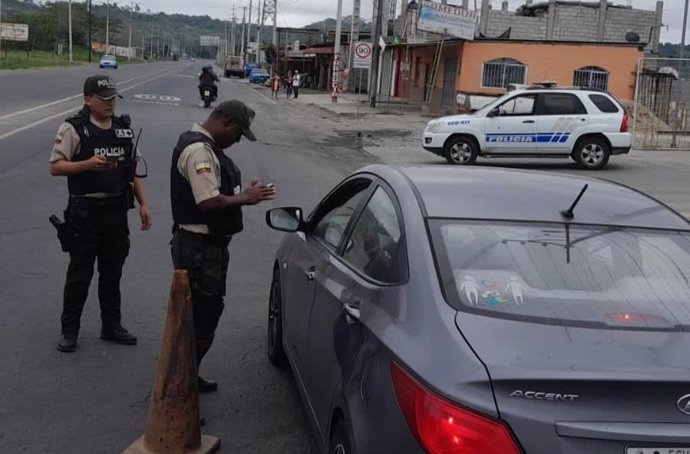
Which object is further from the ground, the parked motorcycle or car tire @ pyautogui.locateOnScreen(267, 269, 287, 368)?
the parked motorcycle

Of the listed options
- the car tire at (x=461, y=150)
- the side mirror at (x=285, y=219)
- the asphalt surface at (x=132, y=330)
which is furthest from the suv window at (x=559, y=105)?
the side mirror at (x=285, y=219)

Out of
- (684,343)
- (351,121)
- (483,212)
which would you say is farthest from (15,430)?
(351,121)

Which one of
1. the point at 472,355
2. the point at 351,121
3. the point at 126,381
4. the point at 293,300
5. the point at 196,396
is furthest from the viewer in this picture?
the point at 351,121

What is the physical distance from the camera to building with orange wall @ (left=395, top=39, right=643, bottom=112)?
33188 millimetres

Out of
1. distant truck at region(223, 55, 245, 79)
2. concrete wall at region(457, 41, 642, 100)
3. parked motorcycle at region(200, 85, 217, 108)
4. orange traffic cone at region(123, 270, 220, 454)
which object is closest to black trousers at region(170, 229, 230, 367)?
orange traffic cone at region(123, 270, 220, 454)

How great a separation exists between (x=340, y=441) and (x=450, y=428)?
2.83 ft

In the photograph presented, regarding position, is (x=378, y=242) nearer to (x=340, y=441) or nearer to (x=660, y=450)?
(x=340, y=441)

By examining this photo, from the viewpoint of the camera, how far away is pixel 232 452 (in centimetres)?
433

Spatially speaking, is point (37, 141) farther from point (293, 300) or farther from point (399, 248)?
point (399, 248)

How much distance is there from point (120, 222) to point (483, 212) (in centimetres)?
296

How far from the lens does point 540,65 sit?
33.8 meters

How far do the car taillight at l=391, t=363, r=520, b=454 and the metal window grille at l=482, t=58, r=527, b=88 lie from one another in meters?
32.8

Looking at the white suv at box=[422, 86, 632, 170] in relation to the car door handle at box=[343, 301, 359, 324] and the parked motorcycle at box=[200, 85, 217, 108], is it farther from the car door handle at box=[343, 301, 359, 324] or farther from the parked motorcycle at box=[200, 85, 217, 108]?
the car door handle at box=[343, 301, 359, 324]

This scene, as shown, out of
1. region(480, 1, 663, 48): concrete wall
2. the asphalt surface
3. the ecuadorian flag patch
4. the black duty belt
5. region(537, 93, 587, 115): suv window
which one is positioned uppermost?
region(480, 1, 663, 48): concrete wall
